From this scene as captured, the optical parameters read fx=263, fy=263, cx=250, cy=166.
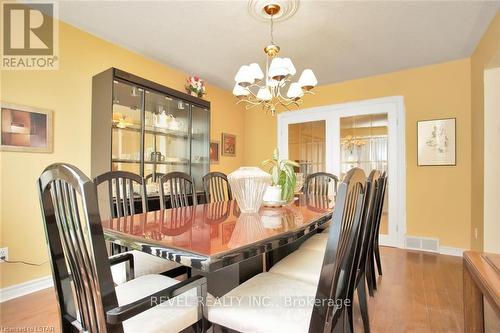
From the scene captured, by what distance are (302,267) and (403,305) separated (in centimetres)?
115

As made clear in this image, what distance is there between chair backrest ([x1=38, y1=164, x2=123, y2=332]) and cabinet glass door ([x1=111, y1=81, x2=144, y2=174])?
1732mm

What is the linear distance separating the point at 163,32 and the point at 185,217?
6.69 feet

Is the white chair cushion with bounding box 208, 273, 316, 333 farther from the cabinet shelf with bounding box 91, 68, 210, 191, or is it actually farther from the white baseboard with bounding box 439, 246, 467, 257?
the white baseboard with bounding box 439, 246, 467, 257

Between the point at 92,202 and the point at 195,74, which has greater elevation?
the point at 195,74

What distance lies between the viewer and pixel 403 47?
9.58ft

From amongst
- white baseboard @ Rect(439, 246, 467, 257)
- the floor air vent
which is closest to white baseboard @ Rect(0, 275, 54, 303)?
the floor air vent

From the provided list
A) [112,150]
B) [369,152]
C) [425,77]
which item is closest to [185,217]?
[112,150]

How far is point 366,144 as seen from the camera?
3.91 m

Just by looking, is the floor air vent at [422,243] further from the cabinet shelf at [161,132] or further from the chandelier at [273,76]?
the cabinet shelf at [161,132]

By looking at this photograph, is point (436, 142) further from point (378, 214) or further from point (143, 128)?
point (143, 128)

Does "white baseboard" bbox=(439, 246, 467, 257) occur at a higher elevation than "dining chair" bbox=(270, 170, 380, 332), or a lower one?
lower

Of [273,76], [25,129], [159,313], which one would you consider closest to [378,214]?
[273,76]

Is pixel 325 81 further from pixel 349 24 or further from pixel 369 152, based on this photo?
pixel 349 24

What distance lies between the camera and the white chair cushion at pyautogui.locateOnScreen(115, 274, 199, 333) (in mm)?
894
